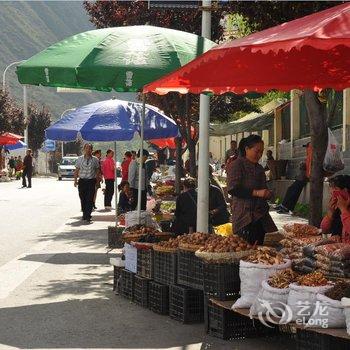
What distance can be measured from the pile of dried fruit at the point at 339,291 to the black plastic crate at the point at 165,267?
88.7 inches

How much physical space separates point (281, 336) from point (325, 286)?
1.25 metres

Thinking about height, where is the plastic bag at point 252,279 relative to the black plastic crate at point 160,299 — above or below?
above

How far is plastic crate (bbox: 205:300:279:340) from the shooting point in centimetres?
710

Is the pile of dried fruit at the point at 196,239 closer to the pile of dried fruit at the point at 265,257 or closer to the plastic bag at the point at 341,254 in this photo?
the pile of dried fruit at the point at 265,257

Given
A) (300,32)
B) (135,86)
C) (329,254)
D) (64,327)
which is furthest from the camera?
(135,86)

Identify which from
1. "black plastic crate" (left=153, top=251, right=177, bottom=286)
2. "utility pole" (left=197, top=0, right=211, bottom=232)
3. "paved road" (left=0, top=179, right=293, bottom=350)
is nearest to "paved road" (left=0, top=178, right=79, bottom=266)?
"paved road" (left=0, top=179, right=293, bottom=350)

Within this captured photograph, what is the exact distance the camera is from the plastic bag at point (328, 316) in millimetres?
5906

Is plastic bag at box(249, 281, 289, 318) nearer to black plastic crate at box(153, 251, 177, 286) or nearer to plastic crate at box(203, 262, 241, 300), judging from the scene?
plastic crate at box(203, 262, 241, 300)

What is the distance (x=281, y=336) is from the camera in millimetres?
7301

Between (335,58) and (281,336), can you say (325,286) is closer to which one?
(281,336)

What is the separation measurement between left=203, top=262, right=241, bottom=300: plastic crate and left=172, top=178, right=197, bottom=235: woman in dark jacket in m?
3.26

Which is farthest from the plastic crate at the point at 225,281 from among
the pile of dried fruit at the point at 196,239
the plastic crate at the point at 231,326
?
the pile of dried fruit at the point at 196,239

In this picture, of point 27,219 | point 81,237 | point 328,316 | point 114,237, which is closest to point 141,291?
point 328,316

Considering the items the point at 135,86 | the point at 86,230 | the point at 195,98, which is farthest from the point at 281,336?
the point at 195,98
